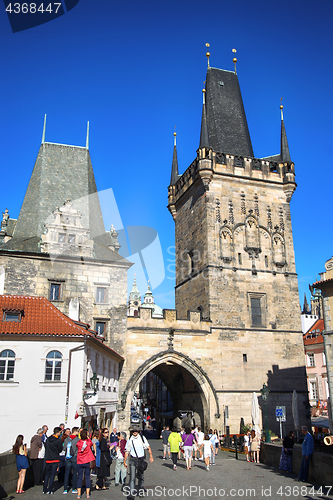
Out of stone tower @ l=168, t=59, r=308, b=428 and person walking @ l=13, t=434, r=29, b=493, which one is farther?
stone tower @ l=168, t=59, r=308, b=428

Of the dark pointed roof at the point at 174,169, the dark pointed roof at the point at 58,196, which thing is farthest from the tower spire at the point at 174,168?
the dark pointed roof at the point at 58,196

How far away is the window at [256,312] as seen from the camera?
1016 inches

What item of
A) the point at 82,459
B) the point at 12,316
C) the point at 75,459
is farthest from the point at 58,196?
the point at 82,459

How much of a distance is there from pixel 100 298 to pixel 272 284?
33.8 feet

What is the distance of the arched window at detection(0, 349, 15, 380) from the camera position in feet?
46.8

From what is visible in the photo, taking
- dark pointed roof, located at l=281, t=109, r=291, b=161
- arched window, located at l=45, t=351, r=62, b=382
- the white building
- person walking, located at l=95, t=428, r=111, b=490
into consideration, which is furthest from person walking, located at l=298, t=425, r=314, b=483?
dark pointed roof, located at l=281, t=109, r=291, b=161

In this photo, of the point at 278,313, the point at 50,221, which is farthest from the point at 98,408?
the point at 278,313

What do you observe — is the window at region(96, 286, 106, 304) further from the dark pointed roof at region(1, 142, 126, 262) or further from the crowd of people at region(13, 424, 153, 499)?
the crowd of people at region(13, 424, 153, 499)

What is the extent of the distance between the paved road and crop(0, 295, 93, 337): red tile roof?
5.03 meters

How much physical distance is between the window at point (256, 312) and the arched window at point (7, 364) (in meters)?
15.0

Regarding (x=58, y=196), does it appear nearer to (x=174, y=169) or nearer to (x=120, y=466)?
(x=174, y=169)

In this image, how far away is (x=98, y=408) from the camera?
17.7 meters

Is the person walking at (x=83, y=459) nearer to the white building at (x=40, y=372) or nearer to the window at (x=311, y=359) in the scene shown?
the white building at (x=40, y=372)

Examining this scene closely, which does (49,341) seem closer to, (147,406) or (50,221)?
(50,221)
